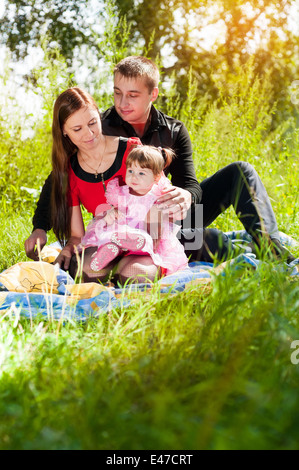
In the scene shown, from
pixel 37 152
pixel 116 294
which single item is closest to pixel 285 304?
pixel 116 294

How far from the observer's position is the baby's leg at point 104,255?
2703mm

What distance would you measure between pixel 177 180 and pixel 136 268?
830 mm

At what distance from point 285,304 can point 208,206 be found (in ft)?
5.50

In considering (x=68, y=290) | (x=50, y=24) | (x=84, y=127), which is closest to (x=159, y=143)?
(x=84, y=127)

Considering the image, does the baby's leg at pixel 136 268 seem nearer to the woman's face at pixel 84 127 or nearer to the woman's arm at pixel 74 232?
the woman's arm at pixel 74 232

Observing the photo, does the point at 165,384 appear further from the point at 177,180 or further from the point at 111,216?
the point at 177,180

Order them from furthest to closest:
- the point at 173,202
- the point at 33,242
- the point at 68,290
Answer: the point at 33,242 < the point at 173,202 < the point at 68,290

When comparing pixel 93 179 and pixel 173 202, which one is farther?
pixel 93 179

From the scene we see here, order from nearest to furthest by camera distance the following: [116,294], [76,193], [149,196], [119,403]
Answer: [119,403]
[116,294]
[149,196]
[76,193]

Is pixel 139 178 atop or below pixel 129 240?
atop

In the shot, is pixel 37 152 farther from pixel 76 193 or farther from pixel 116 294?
pixel 116 294

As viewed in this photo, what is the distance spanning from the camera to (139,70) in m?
2.97

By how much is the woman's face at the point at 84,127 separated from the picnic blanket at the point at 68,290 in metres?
0.73

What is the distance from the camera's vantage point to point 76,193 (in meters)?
3.00
